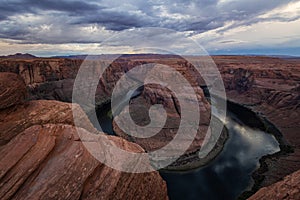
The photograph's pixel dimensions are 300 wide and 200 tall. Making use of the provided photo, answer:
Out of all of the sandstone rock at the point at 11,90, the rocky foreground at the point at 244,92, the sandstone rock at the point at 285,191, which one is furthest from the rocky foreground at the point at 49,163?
the rocky foreground at the point at 244,92

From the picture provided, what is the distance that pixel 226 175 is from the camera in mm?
42656

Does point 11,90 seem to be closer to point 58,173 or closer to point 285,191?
point 58,173

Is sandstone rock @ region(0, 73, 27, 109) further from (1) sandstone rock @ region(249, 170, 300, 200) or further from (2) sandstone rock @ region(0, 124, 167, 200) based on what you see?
(1) sandstone rock @ region(249, 170, 300, 200)

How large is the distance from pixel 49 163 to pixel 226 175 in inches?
1474

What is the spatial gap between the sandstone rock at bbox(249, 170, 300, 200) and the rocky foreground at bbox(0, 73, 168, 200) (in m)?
6.87

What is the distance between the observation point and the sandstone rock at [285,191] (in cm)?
1388

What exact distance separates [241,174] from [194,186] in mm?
10231

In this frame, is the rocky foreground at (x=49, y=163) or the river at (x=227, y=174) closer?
the rocky foreground at (x=49, y=163)

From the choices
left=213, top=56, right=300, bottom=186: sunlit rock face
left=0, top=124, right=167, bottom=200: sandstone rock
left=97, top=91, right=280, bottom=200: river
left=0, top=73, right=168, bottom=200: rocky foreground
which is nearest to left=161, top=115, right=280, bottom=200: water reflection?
left=97, top=91, right=280, bottom=200: river

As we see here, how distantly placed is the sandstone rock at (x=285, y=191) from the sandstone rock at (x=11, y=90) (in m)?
17.5

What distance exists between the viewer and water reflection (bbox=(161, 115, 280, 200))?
3750cm

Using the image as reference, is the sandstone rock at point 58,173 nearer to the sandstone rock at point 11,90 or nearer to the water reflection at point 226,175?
the sandstone rock at point 11,90

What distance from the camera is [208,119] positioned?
214 feet

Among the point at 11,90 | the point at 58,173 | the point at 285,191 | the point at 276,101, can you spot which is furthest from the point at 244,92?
the point at 58,173
